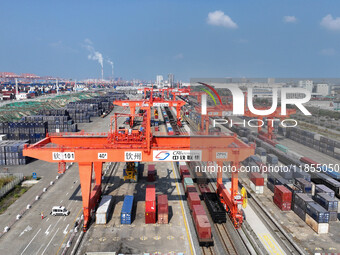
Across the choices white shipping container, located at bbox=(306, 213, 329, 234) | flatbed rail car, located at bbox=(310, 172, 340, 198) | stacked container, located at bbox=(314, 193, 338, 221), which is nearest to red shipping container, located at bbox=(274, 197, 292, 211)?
stacked container, located at bbox=(314, 193, 338, 221)

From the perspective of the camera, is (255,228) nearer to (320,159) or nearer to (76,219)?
(76,219)

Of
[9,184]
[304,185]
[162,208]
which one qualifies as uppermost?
[304,185]

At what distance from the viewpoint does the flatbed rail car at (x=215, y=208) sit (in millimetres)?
24875

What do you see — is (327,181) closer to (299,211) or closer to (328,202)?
(328,202)

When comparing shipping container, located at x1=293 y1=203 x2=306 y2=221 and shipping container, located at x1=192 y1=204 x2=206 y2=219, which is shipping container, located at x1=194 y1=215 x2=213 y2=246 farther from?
shipping container, located at x1=293 y1=203 x2=306 y2=221

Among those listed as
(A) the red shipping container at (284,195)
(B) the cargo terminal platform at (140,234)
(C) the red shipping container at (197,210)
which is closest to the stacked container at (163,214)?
(B) the cargo terminal platform at (140,234)

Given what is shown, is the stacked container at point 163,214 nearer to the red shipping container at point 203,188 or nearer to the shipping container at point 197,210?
the shipping container at point 197,210

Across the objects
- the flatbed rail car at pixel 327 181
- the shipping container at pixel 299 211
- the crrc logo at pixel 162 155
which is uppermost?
the crrc logo at pixel 162 155

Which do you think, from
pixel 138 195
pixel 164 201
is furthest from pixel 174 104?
pixel 164 201

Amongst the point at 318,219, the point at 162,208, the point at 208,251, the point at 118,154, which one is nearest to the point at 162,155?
the point at 118,154

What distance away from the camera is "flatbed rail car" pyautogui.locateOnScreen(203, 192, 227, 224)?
2488 cm

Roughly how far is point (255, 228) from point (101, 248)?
1398cm

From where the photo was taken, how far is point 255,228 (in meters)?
24.5

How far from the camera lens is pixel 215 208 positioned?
26.2 m
